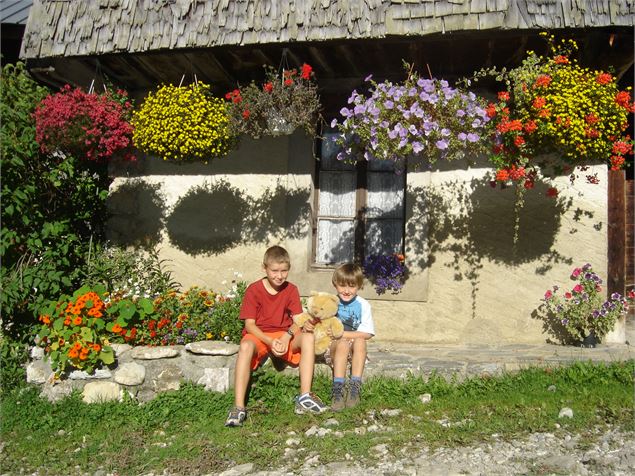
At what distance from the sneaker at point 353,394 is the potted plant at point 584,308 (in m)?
2.10

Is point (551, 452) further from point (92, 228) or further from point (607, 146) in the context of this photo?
point (92, 228)

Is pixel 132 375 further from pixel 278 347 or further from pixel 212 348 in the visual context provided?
pixel 278 347

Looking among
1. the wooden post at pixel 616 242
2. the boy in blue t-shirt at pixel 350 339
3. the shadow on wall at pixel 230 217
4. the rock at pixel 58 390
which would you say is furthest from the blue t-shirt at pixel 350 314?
the wooden post at pixel 616 242

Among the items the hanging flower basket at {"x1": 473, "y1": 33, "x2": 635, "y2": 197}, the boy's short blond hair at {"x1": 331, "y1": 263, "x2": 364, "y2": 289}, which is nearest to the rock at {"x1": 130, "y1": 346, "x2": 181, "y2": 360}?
the boy's short blond hair at {"x1": 331, "y1": 263, "x2": 364, "y2": 289}

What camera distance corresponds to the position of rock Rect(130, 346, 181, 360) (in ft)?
14.4

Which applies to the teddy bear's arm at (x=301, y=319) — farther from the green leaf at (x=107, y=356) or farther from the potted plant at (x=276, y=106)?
the potted plant at (x=276, y=106)

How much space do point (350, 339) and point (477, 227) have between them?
6.41ft

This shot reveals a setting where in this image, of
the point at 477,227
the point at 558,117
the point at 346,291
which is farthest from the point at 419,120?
the point at 477,227

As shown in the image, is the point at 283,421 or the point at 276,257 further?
the point at 276,257

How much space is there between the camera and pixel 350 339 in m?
4.14

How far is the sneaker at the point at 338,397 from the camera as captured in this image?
156 inches

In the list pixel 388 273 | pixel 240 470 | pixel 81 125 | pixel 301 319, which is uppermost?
pixel 81 125

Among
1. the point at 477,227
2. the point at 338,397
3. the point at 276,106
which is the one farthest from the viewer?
the point at 477,227

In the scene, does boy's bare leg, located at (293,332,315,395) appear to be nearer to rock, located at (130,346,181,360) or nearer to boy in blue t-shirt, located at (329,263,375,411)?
boy in blue t-shirt, located at (329,263,375,411)
